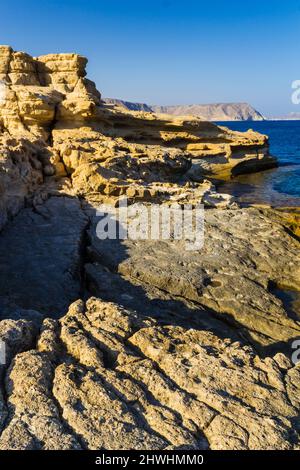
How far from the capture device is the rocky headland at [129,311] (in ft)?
20.1

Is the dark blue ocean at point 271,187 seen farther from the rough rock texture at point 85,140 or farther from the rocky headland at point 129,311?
the rocky headland at point 129,311

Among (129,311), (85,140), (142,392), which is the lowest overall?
(142,392)

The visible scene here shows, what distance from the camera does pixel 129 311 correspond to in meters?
9.17

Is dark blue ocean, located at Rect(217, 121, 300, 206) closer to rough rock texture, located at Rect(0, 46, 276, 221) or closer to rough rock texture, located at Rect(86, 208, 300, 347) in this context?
rough rock texture, located at Rect(0, 46, 276, 221)

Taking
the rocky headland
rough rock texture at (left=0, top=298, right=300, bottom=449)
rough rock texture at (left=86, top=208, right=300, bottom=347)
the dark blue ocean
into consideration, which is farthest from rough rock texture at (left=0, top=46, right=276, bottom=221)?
rough rock texture at (left=0, top=298, right=300, bottom=449)

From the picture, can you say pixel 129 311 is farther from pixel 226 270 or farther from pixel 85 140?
pixel 85 140

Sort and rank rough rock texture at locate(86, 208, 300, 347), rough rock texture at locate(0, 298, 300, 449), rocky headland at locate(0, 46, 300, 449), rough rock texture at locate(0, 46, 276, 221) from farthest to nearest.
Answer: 1. rough rock texture at locate(0, 46, 276, 221)
2. rough rock texture at locate(86, 208, 300, 347)
3. rocky headland at locate(0, 46, 300, 449)
4. rough rock texture at locate(0, 298, 300, 449)

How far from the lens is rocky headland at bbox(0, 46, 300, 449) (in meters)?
6.12

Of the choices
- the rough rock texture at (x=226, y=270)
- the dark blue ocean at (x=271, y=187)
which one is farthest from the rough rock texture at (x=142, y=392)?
the dark blue ocean at (x=271, y=187)

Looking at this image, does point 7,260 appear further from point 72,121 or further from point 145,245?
point 72,121

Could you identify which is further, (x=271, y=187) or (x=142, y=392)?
(x=271, y=187)

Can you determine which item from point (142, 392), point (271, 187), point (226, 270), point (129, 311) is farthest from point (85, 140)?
point (142, 392)
